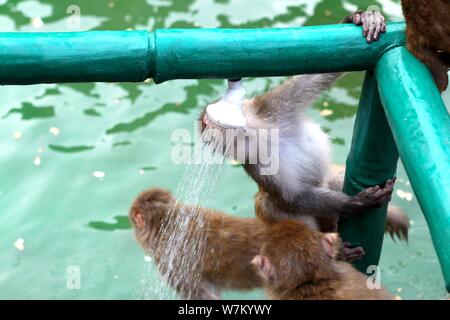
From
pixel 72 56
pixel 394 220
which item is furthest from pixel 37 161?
pixel 72 56

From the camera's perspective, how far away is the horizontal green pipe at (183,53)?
218cm

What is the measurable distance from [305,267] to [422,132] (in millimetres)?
1543

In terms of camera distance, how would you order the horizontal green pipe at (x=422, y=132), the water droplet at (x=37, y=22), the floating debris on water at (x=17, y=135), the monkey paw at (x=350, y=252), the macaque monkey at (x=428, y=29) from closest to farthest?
the horizontal green pipe at (x=422, y=132) → the macaque monkey at (x=428, y=29) → the monkey paw at (x=350, y=252) → the floating debris on water at (x=17, y=135) → the water droplet at (x=37, y=22)

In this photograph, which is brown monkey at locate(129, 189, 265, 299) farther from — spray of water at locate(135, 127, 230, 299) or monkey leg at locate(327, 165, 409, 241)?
monkey leg at locate(327, 165, 409, 241)

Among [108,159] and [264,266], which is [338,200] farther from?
[108,159]

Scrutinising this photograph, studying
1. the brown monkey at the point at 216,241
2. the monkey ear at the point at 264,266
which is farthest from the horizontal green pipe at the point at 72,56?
the brown monkey at the point at 216,241

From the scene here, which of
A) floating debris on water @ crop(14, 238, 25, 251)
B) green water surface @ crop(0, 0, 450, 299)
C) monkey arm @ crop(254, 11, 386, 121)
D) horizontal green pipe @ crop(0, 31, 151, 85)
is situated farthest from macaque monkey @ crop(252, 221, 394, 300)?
floating debris on water @ crop(14, 238, 25, 251)

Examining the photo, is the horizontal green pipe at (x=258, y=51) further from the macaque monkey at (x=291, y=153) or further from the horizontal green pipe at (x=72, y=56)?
the macaque monkey at (x=291, y=153)

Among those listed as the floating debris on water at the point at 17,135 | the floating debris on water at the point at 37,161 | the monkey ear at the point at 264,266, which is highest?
the monkey ear at the point at 264,266

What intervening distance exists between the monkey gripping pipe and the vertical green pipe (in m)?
0.29

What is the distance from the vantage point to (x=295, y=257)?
342 cm

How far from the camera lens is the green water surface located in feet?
20.2

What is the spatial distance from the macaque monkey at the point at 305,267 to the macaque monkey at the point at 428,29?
4.12 feet
